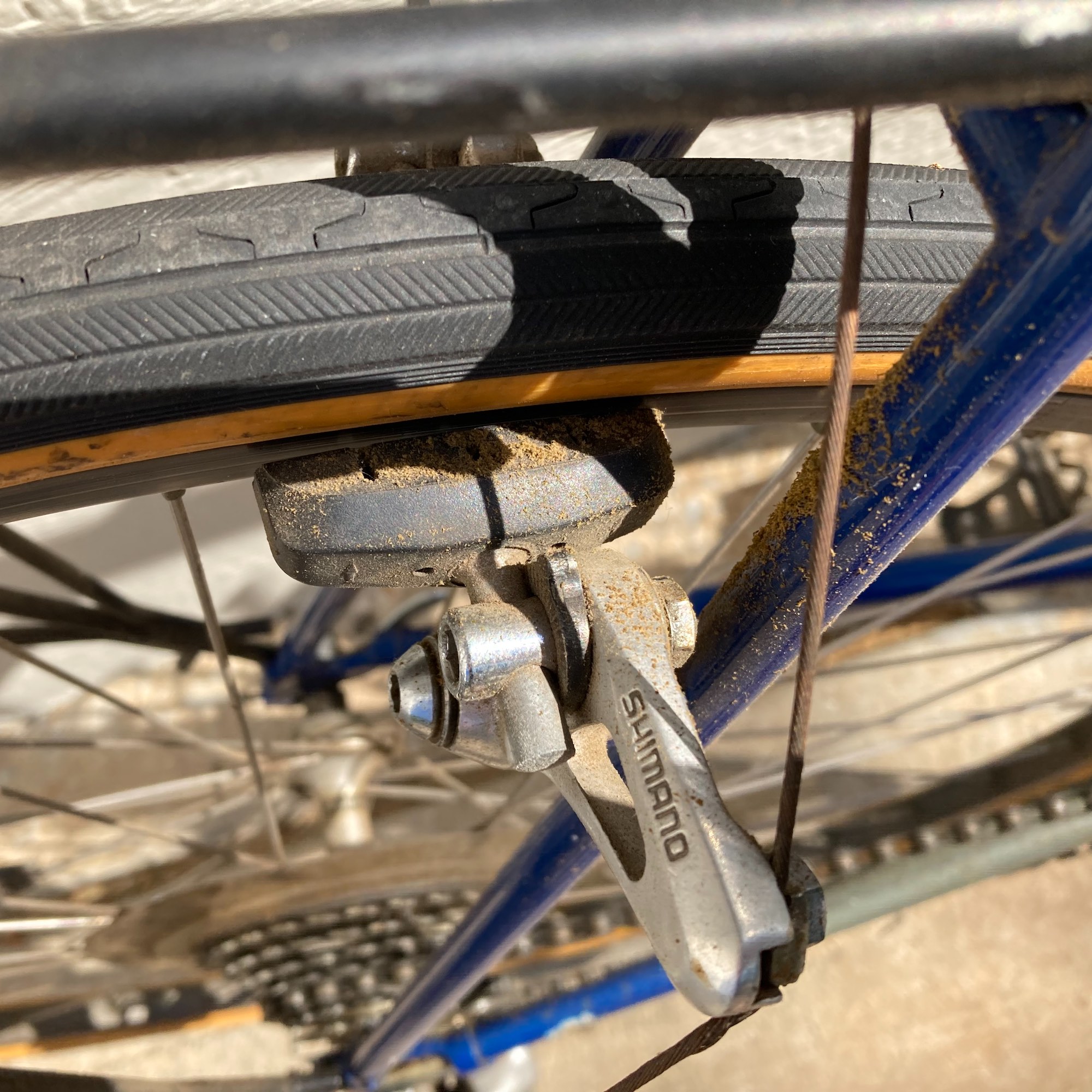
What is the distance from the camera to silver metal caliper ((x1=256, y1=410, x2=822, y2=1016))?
31 centimetres

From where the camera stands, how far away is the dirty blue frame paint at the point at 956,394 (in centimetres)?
26

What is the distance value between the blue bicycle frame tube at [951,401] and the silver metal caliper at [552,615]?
4 cm

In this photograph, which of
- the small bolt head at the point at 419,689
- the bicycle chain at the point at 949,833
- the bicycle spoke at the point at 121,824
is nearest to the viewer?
the small bolt head at the point at 419,689

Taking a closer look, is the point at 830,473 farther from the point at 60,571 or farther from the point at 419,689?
the point at 60,571

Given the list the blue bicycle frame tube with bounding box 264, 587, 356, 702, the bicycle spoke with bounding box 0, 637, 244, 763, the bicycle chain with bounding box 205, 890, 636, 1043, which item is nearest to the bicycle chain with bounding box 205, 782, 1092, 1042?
the bicycle chain with bounding box 205, 890, 636, 1043

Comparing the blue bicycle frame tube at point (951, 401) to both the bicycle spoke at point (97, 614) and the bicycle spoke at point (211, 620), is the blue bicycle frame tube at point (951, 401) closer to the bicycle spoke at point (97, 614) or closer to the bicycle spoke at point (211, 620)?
the bicycle spoke at point (211, 620)

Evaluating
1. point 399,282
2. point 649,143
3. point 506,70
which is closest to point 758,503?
point 649,143

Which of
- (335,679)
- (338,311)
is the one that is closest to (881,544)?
(338,311)

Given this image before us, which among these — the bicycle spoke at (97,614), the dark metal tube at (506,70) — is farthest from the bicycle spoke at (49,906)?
the dark metal tube at (506,70)

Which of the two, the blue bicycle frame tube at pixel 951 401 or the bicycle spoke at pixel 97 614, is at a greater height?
the bicycle spoke at pixel 97 614

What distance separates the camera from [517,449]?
1.20 ft

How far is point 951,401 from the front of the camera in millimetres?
305

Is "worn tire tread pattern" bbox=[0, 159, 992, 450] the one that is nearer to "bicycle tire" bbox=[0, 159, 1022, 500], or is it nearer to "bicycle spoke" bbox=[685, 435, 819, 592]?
"bicycle tire" bbox=[0, 159, 1022, 500]

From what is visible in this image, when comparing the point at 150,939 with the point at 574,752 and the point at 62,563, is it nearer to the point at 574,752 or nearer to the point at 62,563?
the point at 62,563
